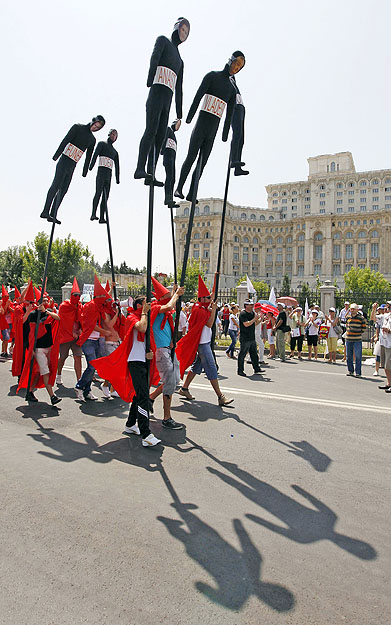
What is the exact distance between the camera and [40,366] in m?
7.55

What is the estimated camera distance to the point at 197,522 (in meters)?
3.62

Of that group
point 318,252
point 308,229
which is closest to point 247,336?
point 308,229

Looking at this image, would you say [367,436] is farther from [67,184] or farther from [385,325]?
[67,184]

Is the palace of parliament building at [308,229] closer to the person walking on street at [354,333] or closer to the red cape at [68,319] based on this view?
the person walking on street at [354,333]

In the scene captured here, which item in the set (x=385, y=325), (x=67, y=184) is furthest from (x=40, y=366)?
(x=385, y=325)

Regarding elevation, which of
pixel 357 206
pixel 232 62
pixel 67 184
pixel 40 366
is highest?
pixel 357 206

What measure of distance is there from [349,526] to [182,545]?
1.33m

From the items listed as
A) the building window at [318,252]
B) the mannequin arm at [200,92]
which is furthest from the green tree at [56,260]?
the building window at [318,252]

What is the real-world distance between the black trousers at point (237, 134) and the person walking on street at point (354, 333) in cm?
521

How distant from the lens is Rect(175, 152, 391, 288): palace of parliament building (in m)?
109

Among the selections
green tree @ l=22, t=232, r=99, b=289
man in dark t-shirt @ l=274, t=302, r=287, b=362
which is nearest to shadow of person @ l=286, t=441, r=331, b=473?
man in dark t-shirt @ l=274, t=302, r=287, b=362

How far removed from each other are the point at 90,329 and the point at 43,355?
2.99ft

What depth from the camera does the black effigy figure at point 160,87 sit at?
20.6 ft

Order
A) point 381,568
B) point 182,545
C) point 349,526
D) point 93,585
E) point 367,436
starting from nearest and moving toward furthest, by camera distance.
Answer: point 93,585
point 381,568
point 182,545
point 349,526
point 367,436
